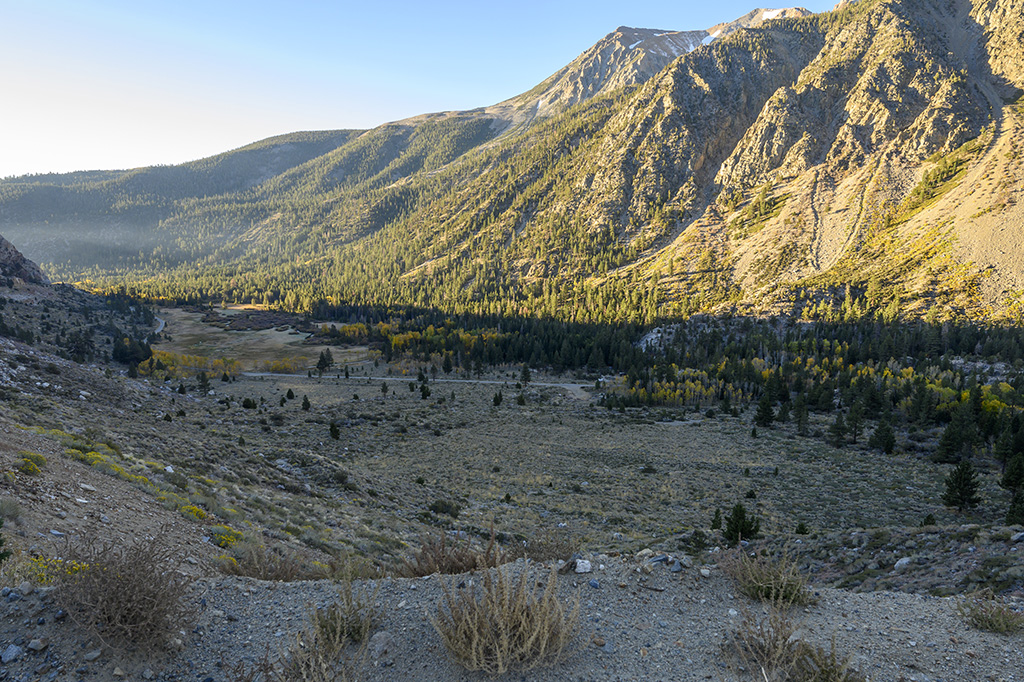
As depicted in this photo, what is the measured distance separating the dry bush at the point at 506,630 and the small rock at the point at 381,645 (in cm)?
70

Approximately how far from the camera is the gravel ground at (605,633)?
18.6 feet

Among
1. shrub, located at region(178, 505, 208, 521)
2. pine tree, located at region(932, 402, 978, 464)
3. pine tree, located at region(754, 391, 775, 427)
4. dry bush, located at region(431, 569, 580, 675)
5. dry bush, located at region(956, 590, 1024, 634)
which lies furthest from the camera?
pine tree, located at region(754, 391, 775, 427)

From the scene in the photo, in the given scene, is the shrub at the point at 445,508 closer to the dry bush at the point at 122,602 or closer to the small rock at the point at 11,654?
the dry bush at the point at 122,602

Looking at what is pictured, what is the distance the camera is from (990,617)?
23.0 feet

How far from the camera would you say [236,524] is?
15289mm

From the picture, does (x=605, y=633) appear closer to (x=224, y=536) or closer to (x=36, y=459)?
(x=224, y=536)

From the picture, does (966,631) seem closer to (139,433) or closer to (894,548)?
(894,548)

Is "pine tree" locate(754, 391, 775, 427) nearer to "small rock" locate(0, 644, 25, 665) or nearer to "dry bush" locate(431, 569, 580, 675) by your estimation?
"dry bush" locate(431, 569, 580, 675)

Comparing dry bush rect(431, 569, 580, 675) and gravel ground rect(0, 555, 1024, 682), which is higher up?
dry bush rect(431, 569, 580, 675)

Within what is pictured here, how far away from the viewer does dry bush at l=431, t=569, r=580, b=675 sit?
5594 millimetres

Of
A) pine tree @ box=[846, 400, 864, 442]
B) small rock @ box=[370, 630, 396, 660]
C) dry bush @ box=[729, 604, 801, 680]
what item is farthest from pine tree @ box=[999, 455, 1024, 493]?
small rock @ box=[370, 630, 396, 660]

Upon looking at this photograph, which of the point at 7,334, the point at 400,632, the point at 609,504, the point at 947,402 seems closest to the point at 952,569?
the point at 400,632

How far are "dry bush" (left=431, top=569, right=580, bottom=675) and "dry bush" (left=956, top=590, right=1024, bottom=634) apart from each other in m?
6.79

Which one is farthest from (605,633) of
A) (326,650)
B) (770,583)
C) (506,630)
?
(326,650)
